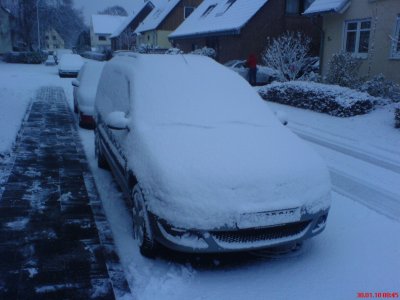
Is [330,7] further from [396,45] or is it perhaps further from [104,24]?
[104,24]

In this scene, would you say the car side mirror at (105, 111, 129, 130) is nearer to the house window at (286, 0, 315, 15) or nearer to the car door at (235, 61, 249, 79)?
the car door at (235, 61, 249, 79)

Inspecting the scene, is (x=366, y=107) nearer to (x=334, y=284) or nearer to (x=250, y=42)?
(x=334, y=284)

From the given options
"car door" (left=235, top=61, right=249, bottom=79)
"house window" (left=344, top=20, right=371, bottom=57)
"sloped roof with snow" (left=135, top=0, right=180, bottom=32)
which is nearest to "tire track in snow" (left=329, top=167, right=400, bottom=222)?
"house window" (left=344, top=20, right=371, bottom=57)

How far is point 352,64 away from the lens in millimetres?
13609

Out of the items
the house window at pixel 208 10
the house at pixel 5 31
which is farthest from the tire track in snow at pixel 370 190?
the house at pixel 5 31

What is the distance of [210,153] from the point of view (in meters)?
3.69

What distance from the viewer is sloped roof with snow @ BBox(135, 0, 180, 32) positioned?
135 feet

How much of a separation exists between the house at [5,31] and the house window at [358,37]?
148 ft

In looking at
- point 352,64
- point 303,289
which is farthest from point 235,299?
point 352,64

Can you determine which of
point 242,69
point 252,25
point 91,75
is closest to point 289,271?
point 91,75

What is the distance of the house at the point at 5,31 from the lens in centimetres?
4947

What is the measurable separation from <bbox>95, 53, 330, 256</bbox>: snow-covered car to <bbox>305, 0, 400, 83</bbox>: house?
10.9m

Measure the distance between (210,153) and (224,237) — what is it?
30.8 inches

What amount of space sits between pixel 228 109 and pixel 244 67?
673 inches
